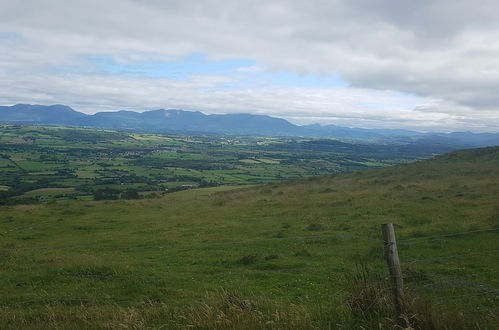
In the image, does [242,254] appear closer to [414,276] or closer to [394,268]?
[414,276]

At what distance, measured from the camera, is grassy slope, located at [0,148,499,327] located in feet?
35.5

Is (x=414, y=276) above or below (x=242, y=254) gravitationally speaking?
above

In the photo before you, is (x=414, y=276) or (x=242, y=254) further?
(x=242, y=254)

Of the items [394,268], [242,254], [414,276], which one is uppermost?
[394,268]

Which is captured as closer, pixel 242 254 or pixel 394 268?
pixel 394 268

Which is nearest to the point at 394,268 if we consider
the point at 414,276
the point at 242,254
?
the point at 414,276

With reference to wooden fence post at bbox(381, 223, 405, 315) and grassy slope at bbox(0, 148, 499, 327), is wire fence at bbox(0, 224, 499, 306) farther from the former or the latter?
wooden fence post at bbox(381, 223, 405, 315)

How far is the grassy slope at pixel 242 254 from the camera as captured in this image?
10.8 meters

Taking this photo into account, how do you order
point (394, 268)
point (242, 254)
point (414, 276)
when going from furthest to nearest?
1. point (242, 254)
2. point (414, 276)
3. point (394, 268)

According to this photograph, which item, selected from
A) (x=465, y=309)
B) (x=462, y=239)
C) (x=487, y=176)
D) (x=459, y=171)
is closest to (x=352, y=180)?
(x=459, y=171)

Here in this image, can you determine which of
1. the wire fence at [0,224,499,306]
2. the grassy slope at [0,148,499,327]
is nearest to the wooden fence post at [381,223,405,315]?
the wire fence at [0,224,499,306]

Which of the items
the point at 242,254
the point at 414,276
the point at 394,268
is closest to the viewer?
the point at 394,268

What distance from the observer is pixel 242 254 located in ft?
62.3

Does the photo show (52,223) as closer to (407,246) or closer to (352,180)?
(407,246)
